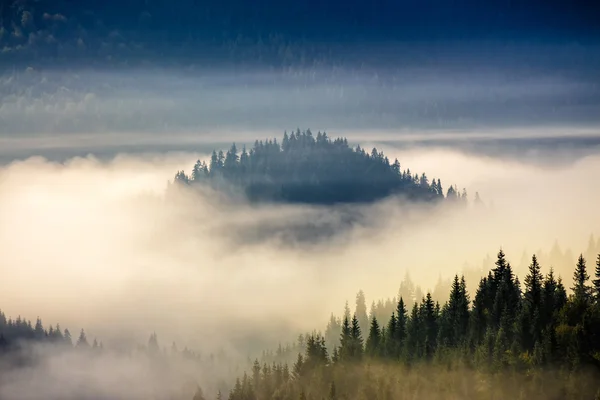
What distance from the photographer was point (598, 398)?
195750 mm
